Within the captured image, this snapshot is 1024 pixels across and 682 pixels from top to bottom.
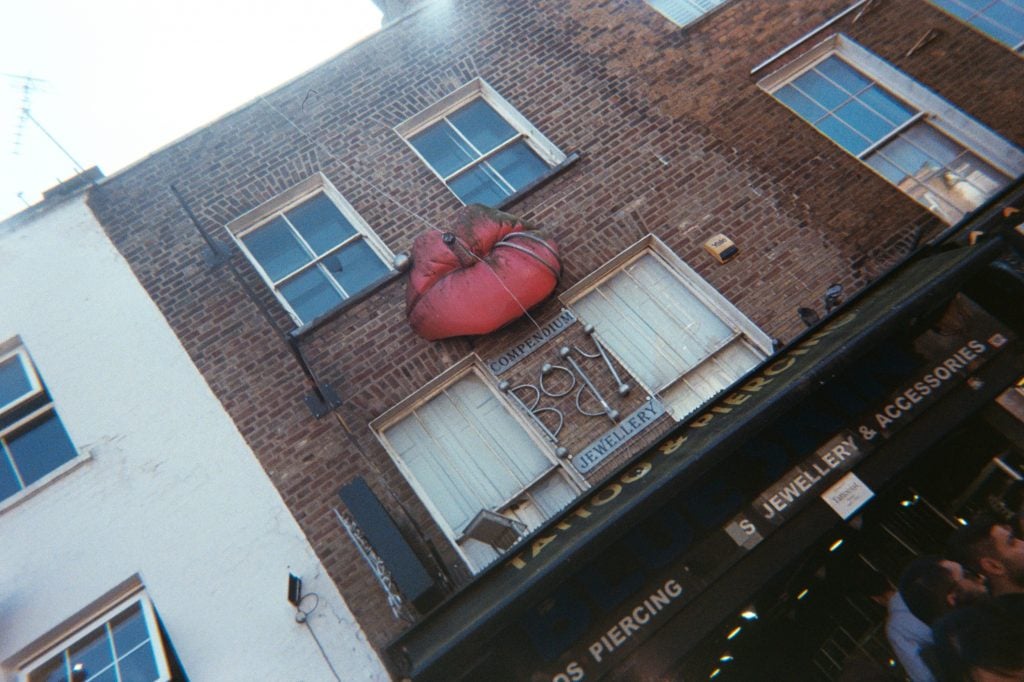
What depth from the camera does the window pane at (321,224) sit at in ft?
28.2

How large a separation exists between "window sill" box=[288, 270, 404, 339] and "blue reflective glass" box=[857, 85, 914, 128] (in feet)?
22.4

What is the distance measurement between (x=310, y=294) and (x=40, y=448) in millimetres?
3670

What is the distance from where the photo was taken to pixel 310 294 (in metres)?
8.30

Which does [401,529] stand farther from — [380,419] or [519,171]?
[519,171]

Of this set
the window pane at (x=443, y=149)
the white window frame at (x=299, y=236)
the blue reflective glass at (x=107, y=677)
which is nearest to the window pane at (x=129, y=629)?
the blue reflective glass at (x=107, y=677)

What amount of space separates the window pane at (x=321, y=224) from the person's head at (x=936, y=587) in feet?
24.2

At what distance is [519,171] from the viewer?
28.8 feet

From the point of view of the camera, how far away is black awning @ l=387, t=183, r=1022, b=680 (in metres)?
5.01

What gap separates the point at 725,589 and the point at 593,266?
3929mm

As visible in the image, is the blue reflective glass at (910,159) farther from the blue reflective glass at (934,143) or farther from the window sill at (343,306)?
the window sill at (343,306)

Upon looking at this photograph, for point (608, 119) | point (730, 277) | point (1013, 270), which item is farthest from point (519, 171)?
point (1013, 270)

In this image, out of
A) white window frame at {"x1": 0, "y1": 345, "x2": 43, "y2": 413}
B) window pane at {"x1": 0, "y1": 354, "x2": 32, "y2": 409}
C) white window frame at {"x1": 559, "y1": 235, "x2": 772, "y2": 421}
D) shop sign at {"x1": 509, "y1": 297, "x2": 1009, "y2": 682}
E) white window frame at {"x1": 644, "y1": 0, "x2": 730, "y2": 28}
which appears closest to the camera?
shop sign at {"x1": 509, "y1": 297, "x2": 1009, "y2": 682}

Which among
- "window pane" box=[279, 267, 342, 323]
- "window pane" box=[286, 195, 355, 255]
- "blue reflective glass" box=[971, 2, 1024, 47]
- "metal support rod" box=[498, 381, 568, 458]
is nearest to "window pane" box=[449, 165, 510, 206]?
"window pane" box=[286, 195, 355, 255]

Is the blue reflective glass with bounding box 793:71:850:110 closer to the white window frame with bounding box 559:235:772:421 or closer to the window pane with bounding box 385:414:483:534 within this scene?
the white window frame with bounding box 559:235:772:421
